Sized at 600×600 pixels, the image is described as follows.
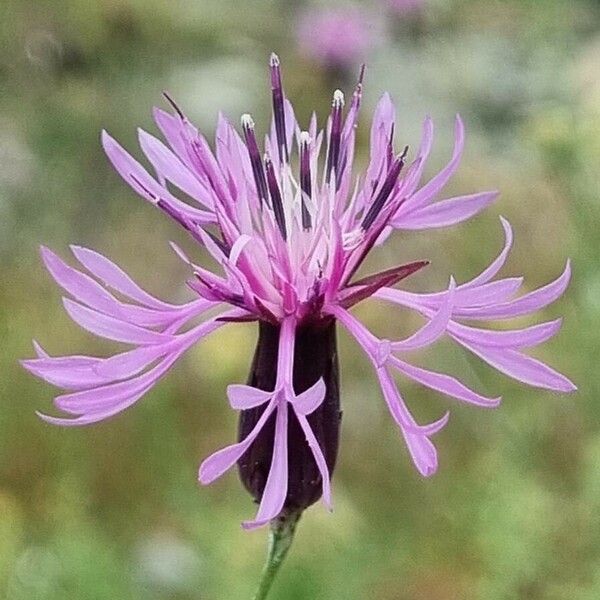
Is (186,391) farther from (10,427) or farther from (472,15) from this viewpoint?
(472,15)

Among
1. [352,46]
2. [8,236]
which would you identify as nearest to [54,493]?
[8,236]

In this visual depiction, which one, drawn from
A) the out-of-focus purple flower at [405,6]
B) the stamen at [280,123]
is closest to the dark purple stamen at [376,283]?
the stamen at [280,123]

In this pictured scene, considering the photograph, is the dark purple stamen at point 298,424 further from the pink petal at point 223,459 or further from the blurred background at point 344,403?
the blurred background at point 344,403

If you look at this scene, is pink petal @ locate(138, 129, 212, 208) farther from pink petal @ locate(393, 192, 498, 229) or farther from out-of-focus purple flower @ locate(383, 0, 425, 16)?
out-of-focus purple flower @ locate(383, 0, 425, 16)

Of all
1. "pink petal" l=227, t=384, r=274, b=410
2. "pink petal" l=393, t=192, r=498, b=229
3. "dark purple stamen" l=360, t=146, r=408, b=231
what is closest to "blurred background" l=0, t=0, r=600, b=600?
"pink petal" l=393, t=192, r=498, b=229

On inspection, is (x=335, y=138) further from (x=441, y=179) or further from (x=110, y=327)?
(x=110, y=327)
